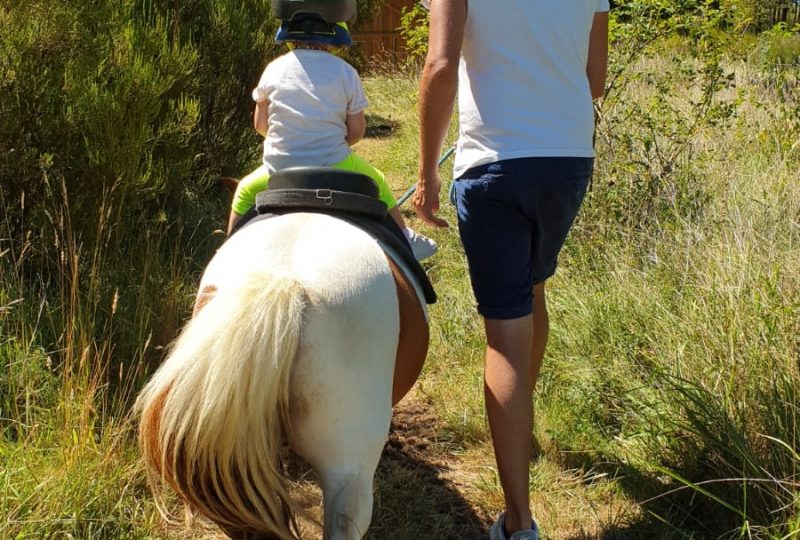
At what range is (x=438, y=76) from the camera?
2441mm

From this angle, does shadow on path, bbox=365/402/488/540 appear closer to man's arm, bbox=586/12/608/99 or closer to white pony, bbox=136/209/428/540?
white pony, bbox=136/209/428/540

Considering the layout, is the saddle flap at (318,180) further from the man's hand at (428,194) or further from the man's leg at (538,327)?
the man's leg at (538,327)

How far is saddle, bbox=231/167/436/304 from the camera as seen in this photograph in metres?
2.51

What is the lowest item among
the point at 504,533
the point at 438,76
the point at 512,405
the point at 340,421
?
the point at 504,533

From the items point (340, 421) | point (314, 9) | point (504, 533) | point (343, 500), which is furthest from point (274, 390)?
point (314, 9)

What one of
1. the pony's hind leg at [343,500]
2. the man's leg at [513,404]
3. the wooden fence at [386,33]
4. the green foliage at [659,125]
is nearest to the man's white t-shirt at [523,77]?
the man's leg at [513,404]

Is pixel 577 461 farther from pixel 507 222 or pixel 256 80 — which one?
pixel 256 80

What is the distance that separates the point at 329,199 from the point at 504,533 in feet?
4.40

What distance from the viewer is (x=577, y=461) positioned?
351 centimetres

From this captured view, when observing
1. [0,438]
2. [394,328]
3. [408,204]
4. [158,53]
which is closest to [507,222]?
[394,328]

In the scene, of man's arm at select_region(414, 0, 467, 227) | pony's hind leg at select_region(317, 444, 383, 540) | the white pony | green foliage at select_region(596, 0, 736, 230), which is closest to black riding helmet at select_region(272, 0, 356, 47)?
man's arm at select_region(414, 0, 467, 227)

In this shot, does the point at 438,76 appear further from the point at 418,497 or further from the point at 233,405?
the point at 418,497

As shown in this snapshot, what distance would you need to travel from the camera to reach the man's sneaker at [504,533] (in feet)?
8.81

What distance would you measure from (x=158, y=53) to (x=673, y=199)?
3161 millimetres
